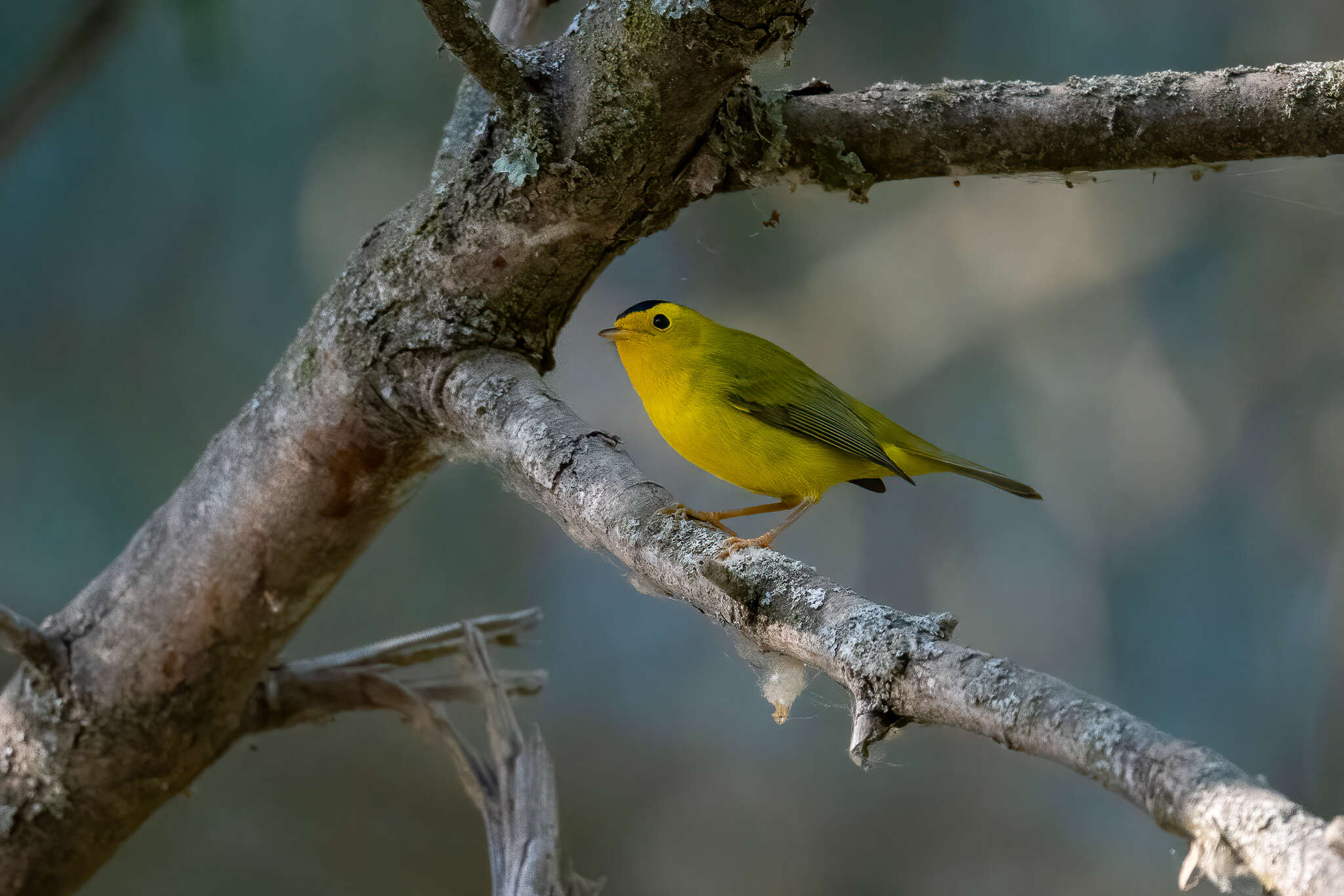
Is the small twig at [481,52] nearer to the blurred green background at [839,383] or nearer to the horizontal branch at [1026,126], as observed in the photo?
the horizontal branch at [1026,126]

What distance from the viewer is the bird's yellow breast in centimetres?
125

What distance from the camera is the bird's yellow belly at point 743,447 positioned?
1.25 metres

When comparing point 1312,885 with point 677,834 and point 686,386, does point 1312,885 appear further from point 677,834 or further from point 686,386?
point 677,834

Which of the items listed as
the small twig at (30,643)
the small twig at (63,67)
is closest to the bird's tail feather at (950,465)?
the small twig at (30,643)

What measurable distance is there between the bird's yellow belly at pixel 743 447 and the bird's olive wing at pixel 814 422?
0.01 m

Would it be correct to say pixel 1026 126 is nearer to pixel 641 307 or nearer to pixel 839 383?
pixel 641 307

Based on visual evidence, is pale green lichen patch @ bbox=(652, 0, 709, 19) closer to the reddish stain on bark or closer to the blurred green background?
the reddish stain on bark

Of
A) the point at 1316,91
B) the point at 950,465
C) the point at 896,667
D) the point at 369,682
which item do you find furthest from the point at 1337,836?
the point at 369,682

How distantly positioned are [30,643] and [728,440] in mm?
908

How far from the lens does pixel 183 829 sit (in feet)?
6.63

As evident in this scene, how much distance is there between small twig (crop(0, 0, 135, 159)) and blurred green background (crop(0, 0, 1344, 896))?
0.06m

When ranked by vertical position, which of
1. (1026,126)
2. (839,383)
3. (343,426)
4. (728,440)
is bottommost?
(343,426)

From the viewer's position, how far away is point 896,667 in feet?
1.83

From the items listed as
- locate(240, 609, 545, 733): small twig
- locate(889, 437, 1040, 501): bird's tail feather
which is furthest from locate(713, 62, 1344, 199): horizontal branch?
locate(240, 609, 545, 733): small twig
